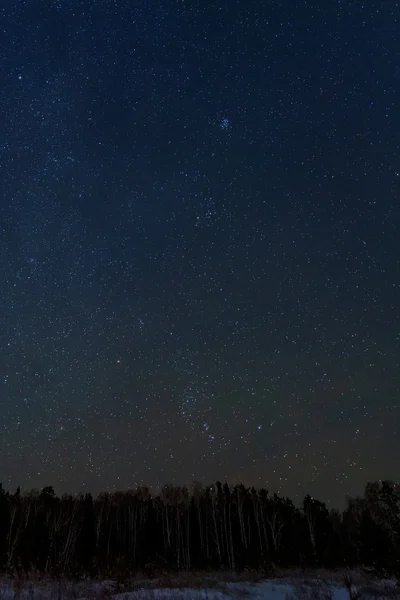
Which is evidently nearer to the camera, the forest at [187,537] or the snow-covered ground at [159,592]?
the snow-covered ground at [159,592]

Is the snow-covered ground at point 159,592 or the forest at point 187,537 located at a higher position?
the forest at point 187,537

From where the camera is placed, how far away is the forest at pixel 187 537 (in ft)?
93.4

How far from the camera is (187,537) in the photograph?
36812mm

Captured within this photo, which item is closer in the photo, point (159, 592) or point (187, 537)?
point (159, 592)

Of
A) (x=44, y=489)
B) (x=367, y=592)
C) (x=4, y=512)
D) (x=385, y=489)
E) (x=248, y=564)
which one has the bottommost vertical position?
(x=367, y=592)

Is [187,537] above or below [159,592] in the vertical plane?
→ above

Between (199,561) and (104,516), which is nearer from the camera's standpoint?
(199,561)

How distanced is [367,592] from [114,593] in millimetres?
8016

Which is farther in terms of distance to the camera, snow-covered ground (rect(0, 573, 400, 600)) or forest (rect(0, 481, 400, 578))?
forest (rect(0, 481, 400, 578))

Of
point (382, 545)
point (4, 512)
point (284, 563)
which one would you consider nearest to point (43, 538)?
point (4, 512)

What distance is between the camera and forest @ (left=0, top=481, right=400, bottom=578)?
93.4ft

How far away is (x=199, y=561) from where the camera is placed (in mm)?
37094

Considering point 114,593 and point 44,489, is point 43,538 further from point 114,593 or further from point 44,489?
point 114,593

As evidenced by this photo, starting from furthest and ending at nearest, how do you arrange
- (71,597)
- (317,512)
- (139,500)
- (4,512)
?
(139,500) < (317,512) < (4,512) < (71,597)
